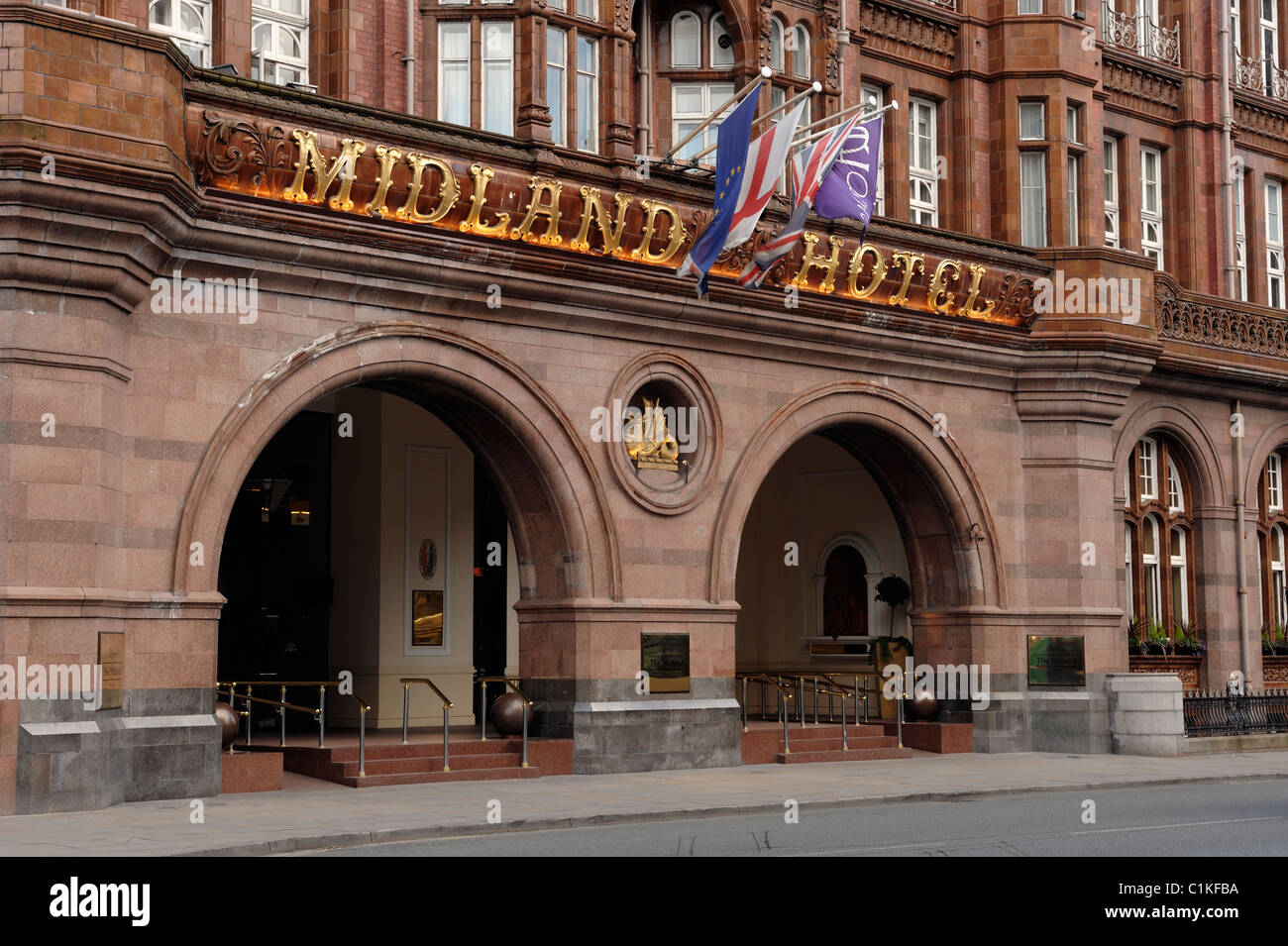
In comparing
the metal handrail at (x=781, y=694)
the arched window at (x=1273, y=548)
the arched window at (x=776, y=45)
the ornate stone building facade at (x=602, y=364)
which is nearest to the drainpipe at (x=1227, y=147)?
the ornate stone building facade at (x=602, y=364)

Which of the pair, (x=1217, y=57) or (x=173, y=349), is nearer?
(x=173, y=349)

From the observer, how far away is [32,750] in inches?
664

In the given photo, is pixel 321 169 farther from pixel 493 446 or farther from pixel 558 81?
pixel 558 81

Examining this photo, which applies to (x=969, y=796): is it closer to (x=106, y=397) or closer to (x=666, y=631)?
(x=666, y=631)

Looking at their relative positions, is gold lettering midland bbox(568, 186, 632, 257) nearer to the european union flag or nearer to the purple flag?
the european union flag

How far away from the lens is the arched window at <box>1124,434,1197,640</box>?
30797mm

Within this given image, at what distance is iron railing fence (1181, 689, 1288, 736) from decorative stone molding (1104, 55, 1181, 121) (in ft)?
35.5

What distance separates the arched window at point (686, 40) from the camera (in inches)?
1022

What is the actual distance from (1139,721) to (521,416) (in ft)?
38.1

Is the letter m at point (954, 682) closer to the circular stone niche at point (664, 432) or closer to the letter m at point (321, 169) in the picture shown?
the circular stone niche at point (664, 432)

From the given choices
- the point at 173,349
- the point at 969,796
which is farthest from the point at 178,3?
the point at 969,796

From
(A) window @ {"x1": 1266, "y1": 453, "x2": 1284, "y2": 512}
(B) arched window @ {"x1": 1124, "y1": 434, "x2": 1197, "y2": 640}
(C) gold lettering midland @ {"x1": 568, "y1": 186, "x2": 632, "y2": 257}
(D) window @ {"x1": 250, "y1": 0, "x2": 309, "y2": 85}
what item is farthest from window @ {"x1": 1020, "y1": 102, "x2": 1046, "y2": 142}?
(D) window @ {"x1": 250, "y1": 0, "x2": 309, "y2": 85}

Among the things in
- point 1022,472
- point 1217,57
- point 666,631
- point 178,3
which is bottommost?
point 666,631

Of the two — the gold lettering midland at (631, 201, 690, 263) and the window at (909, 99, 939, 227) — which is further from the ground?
the window at (909, 99, 939, 227)
